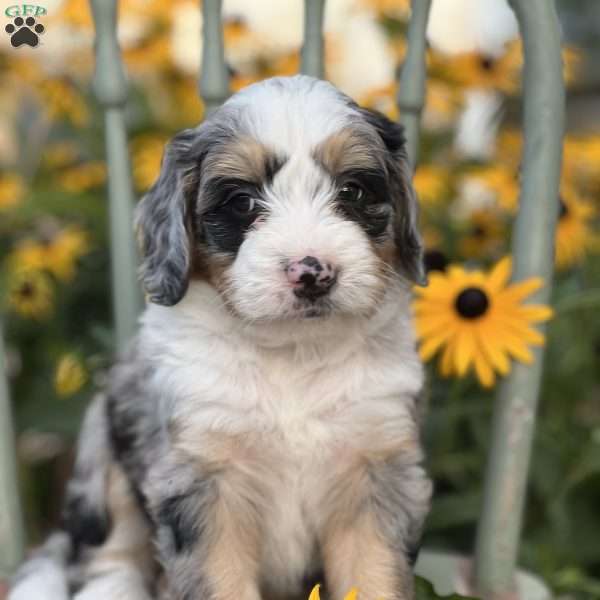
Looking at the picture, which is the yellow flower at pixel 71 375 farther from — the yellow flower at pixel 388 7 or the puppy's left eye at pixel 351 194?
the yellow flower at pixel 388 7

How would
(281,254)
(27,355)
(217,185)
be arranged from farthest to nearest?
(27,355)
(217,185)
(281,254)

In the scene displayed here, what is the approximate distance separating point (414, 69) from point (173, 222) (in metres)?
0.78

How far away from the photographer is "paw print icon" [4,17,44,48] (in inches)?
86.3

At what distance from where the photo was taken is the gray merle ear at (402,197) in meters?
1.88

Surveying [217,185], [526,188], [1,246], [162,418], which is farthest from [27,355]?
[526,188]

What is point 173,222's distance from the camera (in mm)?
1808

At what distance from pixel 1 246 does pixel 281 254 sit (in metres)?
2.17

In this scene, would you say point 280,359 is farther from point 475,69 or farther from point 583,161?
point 583,161

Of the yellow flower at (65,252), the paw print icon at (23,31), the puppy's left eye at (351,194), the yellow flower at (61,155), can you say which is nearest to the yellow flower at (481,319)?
the puppy's left eye at (351,194)

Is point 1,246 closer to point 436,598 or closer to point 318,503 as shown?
point 318,503

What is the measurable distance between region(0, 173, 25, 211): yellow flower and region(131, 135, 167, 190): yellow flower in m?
0.43

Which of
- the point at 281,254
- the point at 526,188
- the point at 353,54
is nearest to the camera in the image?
the point at 281,254

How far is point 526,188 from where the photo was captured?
2094mm

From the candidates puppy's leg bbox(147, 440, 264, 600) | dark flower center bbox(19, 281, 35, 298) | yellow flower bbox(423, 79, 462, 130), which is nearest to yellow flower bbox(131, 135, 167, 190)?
dark flower center bbox(19, 281, 35, 298)
